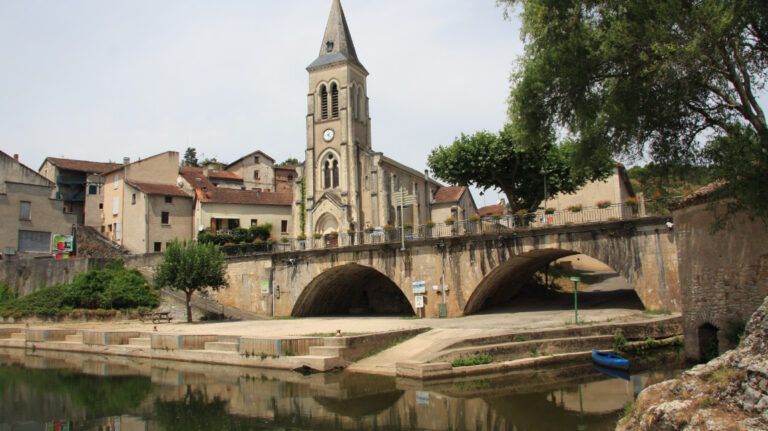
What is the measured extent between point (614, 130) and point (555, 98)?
1.82 meters

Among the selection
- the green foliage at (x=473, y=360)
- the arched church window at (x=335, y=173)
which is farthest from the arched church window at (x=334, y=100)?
the green foliage at (x=473, y=360)

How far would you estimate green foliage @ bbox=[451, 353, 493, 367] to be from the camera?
17500 millimetres

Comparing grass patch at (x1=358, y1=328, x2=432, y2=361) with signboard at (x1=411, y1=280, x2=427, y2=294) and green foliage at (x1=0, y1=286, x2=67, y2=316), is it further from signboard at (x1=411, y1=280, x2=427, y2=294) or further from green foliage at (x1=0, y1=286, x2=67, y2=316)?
green foliage at (x1=0, y1=286, x2=67, y2=316)

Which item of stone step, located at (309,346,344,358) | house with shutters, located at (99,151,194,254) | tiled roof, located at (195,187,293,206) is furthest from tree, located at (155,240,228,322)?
stone step, located at (309,346,344,358)

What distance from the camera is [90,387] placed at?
18.1 m

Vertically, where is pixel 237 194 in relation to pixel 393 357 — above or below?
above

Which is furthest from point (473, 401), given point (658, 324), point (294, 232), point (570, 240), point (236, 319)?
point (294, 232)

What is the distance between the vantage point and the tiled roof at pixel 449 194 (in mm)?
50750

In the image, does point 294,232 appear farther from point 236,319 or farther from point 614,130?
point 614,130

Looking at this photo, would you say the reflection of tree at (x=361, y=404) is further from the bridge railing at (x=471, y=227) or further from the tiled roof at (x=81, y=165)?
the tiled roof at (x=81, y=165)

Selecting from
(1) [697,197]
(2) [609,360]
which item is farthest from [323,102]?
(1) [697,197]

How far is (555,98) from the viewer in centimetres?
1580

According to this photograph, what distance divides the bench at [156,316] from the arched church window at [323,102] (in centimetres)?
2171

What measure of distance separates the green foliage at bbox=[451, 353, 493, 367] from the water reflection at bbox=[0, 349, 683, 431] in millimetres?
637
